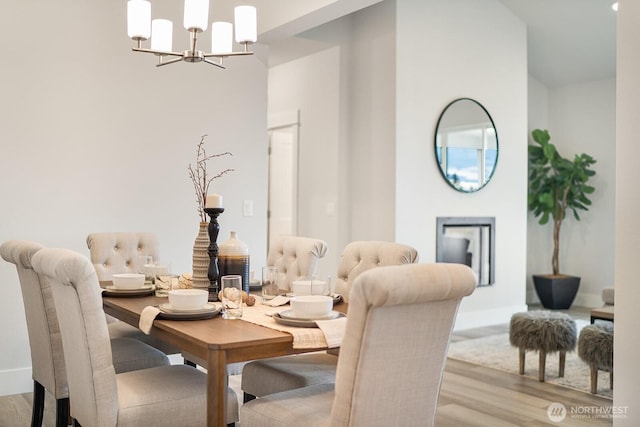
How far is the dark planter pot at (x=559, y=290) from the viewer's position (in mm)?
6906

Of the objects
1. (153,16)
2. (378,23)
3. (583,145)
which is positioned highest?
(378,23)

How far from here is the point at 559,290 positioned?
691cm

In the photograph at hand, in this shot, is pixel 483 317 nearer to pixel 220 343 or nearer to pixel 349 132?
pixel 349 132

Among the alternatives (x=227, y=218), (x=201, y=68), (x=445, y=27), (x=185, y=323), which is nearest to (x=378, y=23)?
(x=445, y=27)

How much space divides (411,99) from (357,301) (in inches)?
160

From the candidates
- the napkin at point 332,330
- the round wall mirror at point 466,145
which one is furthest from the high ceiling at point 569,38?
the napkin at point 332,330

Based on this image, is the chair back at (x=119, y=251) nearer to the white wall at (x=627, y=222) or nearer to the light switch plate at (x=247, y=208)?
the light switch plate at (x=247, y=208)

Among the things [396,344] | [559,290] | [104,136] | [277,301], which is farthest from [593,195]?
[396,344]

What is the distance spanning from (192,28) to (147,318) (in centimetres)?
130

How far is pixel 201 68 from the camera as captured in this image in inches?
172

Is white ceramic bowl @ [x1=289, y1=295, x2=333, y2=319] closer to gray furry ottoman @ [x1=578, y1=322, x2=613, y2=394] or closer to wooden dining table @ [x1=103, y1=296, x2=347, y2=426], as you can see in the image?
wooden dining table @ [x1=103, y1=296, x2=347, y2=426]

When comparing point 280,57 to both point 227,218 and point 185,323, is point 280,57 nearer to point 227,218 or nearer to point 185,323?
point 227,218

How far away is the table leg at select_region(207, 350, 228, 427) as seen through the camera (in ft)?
6.09

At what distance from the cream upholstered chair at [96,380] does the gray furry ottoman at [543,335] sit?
2.42 metres
